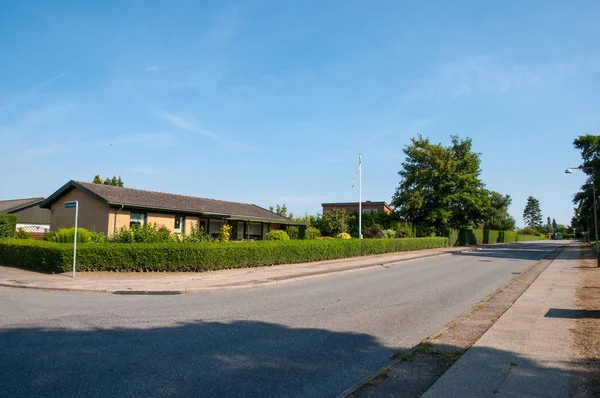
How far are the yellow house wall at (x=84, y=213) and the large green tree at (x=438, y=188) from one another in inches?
1254

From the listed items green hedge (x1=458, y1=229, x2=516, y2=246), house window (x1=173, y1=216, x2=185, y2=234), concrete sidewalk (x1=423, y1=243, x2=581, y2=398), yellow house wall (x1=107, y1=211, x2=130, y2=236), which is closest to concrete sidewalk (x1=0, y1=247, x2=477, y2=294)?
yellow house wall (x1=107, y1=211, x2=130, y2=236)

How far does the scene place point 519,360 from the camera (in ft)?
17.7

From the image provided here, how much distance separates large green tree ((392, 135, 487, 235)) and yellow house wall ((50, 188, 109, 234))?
1254 inches

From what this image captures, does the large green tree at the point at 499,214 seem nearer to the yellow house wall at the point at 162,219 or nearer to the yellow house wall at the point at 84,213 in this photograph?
the yellow house wall at the point at 162,219

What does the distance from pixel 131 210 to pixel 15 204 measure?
27.1m

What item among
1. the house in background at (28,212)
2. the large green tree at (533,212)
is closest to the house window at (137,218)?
the house in background at (28,212)

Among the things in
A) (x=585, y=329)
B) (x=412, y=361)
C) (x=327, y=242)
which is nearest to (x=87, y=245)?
(x=327, y=242)

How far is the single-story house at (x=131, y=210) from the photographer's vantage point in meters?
23.7

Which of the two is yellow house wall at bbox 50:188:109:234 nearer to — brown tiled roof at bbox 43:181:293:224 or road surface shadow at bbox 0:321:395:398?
brown tiled roof at bbox 43:181:293:224

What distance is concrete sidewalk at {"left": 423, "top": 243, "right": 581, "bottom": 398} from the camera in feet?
14.4

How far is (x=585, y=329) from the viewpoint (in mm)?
7195

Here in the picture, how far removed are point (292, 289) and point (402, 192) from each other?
37.5 meters

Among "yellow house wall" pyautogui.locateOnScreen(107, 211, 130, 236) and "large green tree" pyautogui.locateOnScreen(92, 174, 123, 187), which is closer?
"yellow house wall" pyautogui.locateOnScreen(107, 211, 130, 236)

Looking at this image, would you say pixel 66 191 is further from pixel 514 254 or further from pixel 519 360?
pixel 514 254
